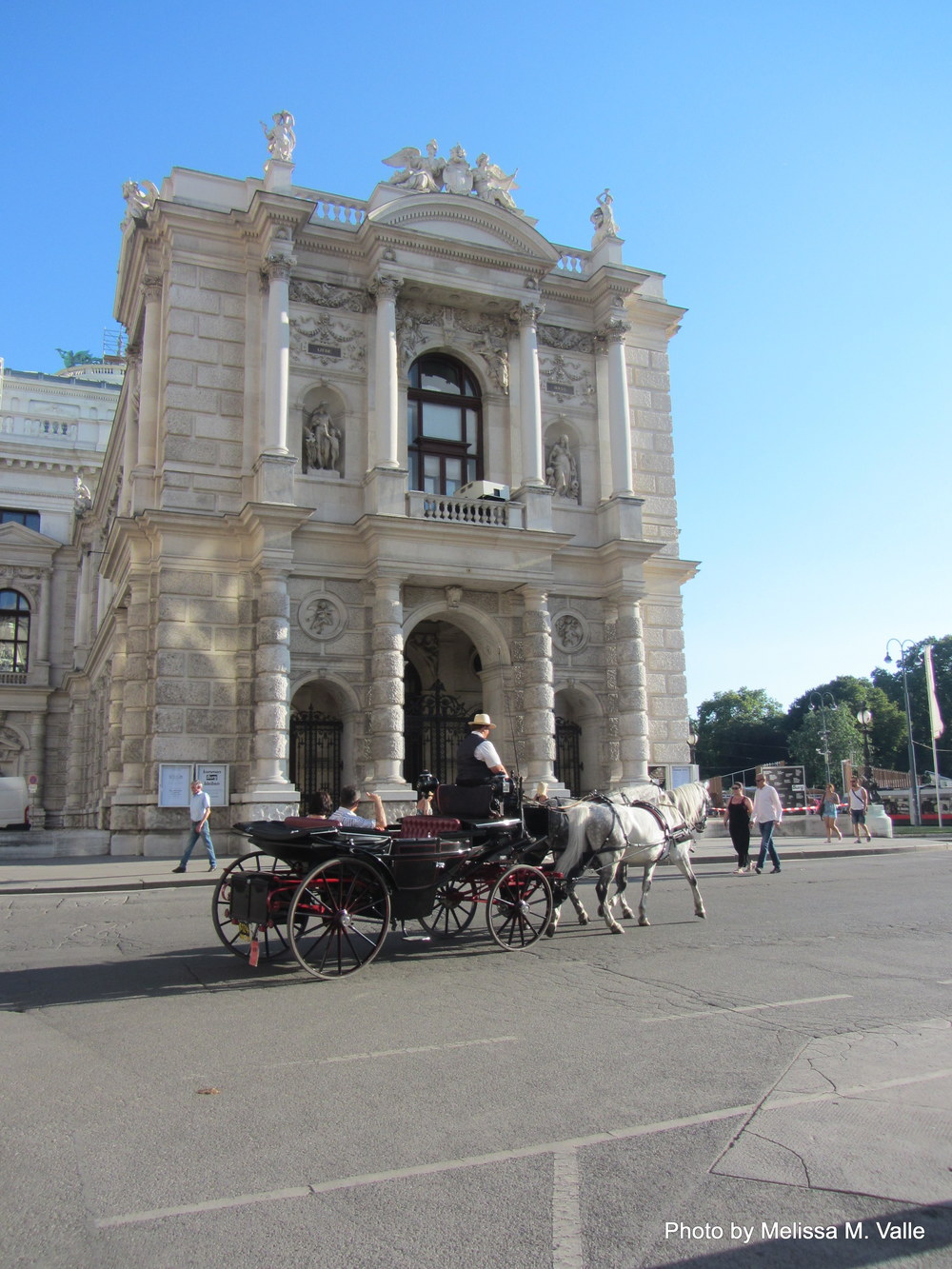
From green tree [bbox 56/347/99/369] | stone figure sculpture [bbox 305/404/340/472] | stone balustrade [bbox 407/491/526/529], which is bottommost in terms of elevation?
stone balustrade [bbox 407/491/526/529]

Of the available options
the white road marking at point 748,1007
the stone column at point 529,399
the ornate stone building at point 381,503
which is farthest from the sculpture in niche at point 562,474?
the white road marking at point 748,1007

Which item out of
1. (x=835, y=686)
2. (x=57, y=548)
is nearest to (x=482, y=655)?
(x=57, y=548)

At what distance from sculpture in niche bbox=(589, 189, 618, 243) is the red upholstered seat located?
22.9 m

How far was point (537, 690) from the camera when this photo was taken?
78.4 ft

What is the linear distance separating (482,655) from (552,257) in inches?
422

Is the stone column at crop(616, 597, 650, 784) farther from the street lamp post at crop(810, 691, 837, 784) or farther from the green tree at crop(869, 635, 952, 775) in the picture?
the green tree at crop(869, 635, 952, 775)

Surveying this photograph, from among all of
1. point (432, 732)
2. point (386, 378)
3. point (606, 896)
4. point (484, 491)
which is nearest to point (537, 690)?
point (432, 732)

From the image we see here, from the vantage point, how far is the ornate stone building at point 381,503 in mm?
22500

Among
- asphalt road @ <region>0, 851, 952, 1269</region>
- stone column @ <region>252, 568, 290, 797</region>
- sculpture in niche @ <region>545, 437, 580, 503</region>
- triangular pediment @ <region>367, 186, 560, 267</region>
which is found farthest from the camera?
sculpture in niche @ <region>545, 437, 580, 503</region>

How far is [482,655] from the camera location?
82.7 feet

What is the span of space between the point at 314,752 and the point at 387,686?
9.59ft

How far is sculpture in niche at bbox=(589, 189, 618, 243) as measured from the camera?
28.1 meters

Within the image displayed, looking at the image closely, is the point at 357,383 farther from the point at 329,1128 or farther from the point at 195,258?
the point at 329,1128

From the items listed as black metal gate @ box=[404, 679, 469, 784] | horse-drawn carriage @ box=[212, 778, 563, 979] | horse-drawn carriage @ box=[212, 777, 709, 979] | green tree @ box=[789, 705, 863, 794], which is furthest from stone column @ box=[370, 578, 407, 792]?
green tree @ box=[789, 705, 863, 794]
